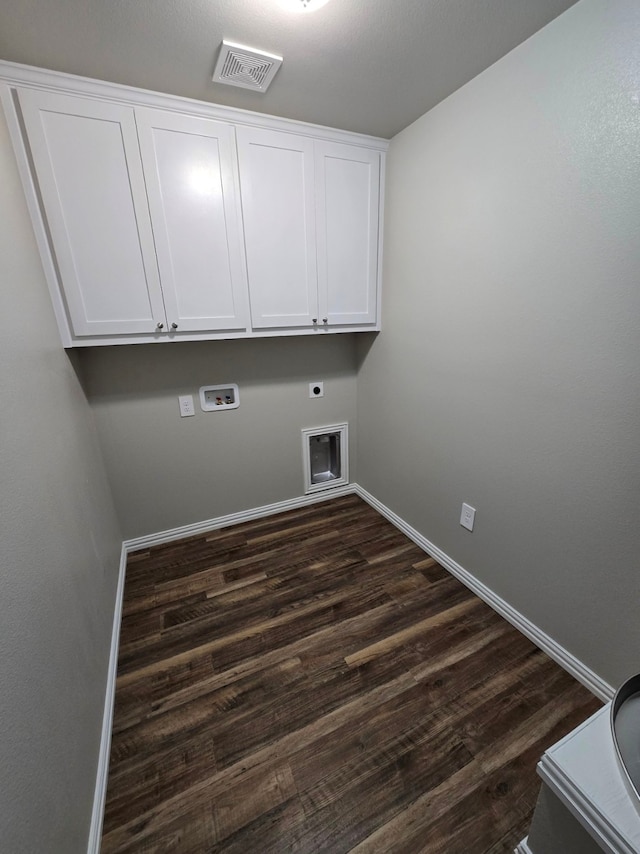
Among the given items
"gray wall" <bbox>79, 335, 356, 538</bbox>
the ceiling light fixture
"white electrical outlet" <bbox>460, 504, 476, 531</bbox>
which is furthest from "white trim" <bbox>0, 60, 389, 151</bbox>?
"white electrical outlet" <bbox>460, 504, 476, 531</bbox>

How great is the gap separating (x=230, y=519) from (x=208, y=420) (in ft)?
2.51

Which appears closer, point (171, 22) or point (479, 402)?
Answer: point (171, 22)

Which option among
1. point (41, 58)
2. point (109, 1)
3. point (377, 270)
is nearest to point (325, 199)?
point (377, 270)

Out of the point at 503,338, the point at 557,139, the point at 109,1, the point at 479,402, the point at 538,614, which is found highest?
the point at 109,1

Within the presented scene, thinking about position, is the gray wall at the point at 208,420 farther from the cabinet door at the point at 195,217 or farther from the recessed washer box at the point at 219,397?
the cabinet door at the point at 195,217

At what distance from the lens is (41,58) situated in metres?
1.29

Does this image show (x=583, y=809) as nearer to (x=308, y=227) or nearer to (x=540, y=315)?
(x=540, y=315)

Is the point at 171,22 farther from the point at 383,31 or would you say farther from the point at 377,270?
the point at 377,270

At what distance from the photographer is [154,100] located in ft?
5.01

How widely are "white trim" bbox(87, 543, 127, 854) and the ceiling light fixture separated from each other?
8.20 ft

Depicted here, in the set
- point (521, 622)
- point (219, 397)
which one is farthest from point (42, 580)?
point (521, 622)

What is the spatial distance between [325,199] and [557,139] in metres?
1.14

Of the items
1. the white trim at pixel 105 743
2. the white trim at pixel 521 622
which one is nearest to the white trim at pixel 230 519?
the white trim at pixel 105 743

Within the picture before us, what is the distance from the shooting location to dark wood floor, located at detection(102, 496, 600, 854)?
103 cm
